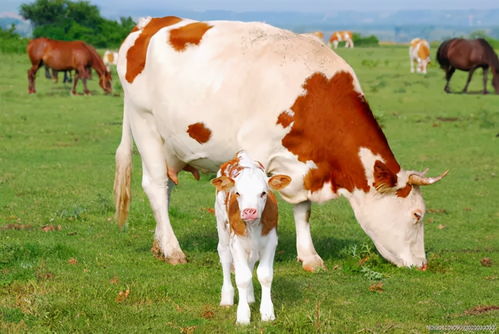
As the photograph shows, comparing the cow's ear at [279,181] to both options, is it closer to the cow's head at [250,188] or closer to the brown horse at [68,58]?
the cow's head at [250,188]

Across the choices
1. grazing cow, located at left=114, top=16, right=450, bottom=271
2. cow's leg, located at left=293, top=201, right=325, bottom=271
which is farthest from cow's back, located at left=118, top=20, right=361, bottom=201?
cow's leg, located at left=293, top=201, right=325, bottom=271

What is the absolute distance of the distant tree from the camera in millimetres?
57812

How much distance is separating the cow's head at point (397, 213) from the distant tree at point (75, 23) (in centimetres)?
4994

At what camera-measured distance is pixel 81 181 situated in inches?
543

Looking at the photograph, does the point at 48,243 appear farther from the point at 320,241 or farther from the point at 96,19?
the point at 96,19

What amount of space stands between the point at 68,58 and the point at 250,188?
82.5ft

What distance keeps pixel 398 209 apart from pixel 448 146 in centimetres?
973

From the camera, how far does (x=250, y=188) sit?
20.2 ft

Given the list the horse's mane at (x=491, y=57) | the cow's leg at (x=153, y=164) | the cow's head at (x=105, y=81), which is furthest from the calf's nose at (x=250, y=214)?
the horse's mane at (x=491, y=57)

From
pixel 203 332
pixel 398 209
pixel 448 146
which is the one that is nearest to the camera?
pixel 203 332

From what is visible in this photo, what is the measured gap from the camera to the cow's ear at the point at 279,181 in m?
6.42

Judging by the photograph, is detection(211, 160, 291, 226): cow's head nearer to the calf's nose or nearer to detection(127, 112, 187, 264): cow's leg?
the calf's nose

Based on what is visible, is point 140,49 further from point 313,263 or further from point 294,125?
point 313,263

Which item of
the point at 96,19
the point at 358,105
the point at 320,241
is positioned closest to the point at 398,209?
the point at 358,105
